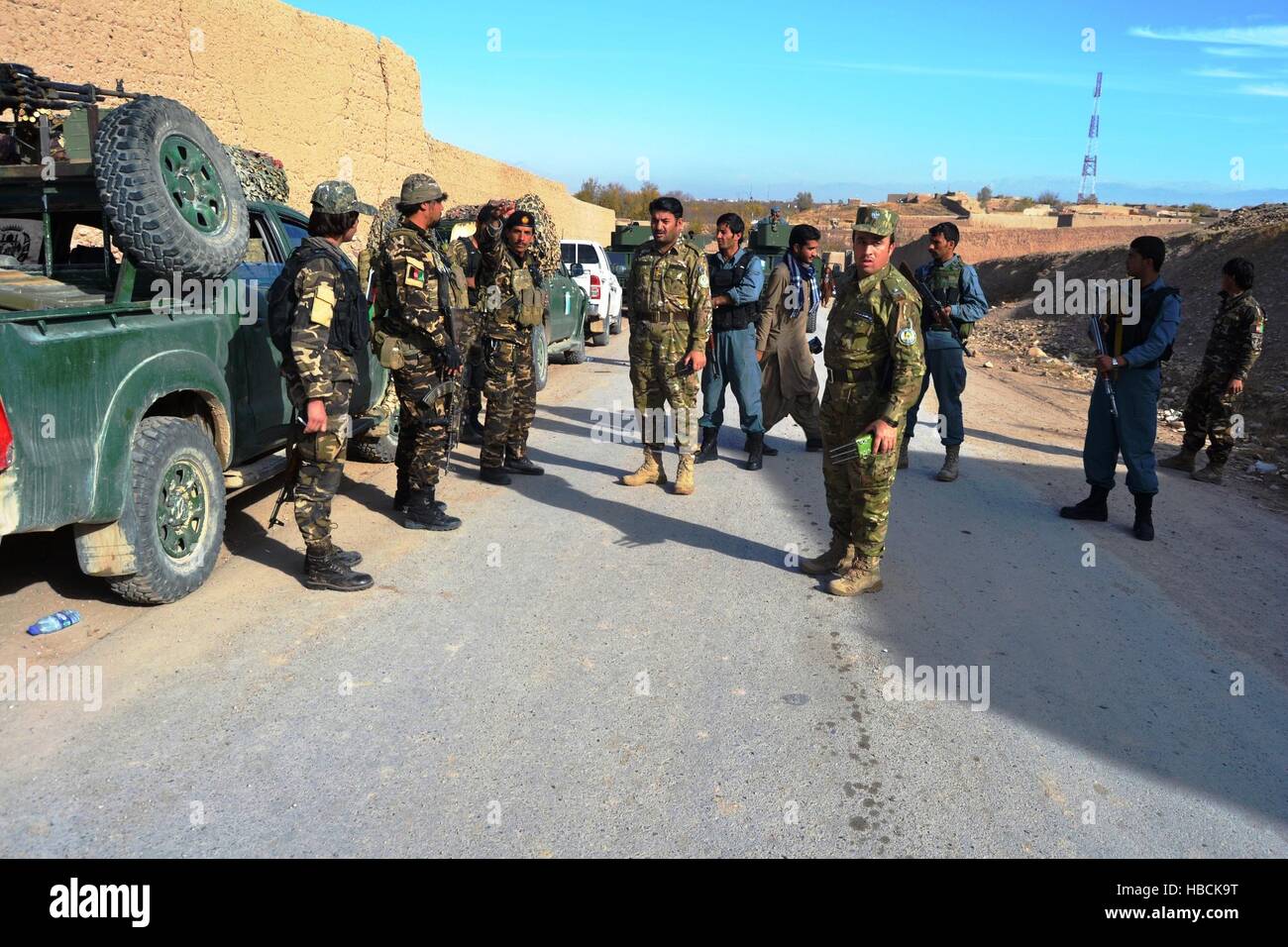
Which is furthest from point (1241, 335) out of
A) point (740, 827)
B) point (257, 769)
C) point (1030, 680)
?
point (257, 769)

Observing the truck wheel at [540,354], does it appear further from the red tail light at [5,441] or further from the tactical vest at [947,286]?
the red tail light at [5,441]

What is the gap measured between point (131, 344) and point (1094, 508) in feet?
19.5

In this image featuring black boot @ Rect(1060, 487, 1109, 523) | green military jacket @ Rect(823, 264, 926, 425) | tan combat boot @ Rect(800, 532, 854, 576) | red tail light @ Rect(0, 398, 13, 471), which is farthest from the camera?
black boot @ Rect(1060, 487, 1109, 523)

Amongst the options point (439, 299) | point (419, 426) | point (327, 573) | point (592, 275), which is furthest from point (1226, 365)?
point (592, 275)

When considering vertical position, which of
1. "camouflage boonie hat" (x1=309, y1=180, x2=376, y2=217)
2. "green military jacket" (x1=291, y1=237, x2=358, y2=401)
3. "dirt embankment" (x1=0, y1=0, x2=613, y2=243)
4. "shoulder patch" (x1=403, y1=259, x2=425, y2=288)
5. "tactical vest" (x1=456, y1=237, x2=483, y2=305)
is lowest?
"green military jacket" (x1=291, y1=237, x2=358, y2=401)

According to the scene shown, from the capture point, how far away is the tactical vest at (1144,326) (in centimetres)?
575

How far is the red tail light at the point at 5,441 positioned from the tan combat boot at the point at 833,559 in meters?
3.77

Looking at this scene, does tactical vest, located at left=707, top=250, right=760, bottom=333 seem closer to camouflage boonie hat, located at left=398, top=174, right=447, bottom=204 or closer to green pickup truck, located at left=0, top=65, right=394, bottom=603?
camouflage boonie hat, located at left=398, top=174, right=447, bottom=204

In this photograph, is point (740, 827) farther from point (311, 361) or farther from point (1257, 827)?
point (311, 361)

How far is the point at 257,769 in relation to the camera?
9.55 ft

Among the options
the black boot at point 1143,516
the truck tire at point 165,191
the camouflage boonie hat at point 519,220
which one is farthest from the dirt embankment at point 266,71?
the black boot at point 1143,516

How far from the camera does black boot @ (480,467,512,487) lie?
662 cm

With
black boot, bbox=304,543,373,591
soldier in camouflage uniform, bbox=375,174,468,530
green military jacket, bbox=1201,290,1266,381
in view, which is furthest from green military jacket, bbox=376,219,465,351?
green military jacket, bbox=1201,290,1266,381
